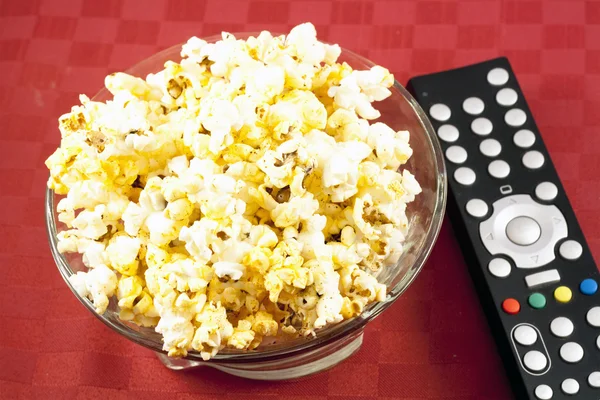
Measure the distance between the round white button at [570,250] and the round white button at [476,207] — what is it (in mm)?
81

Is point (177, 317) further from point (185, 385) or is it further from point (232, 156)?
point (185, 385)

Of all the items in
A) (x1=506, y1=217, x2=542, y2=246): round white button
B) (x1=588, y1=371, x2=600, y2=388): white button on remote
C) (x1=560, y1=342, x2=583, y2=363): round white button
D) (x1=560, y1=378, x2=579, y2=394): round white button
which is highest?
(x1=506, y1=217, x2=542, y2=246): round white button

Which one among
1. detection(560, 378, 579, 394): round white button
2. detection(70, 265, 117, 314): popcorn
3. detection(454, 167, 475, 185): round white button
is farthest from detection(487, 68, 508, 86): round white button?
detection(70, 265, 117, 314): popcorn

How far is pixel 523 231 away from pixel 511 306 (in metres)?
0.08

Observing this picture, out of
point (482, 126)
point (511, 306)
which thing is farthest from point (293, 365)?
point (482, 126)

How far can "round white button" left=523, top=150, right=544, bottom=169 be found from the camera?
0.78 metres

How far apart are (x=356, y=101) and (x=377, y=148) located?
0.04m

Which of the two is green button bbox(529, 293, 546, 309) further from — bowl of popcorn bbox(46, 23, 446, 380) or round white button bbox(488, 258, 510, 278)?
bowl of popcorn bbox(46, 23, 446, 380)

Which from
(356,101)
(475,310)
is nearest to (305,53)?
(356,101)

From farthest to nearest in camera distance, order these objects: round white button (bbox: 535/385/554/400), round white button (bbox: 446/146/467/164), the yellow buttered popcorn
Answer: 1. round white button (bbox: 446/146/467/164)
2. round white button (bbox: 535/385/554/400)
3. the yellow buttered popcorn

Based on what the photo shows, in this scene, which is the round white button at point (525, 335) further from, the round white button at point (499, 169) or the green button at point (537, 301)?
the round white button at point (499, 169)

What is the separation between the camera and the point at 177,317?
536 mm

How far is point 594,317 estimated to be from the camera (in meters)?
0.71

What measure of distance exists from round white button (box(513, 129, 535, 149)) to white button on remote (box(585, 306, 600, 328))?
179 millimetres
